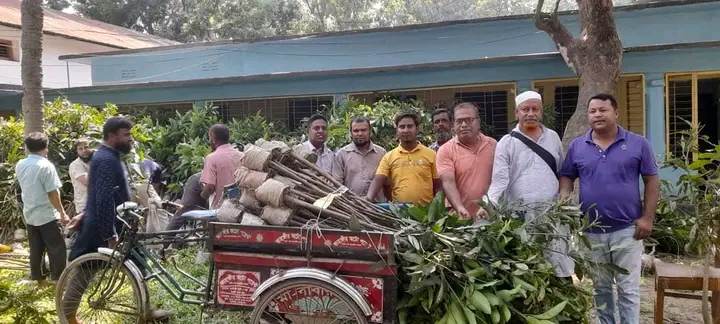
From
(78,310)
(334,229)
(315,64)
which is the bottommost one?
(78,310)

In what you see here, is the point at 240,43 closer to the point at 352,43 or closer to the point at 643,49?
the point at 352,43

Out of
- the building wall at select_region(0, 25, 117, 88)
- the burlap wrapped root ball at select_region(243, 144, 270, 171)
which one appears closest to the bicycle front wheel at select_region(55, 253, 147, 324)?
the burlap wrapped root ball at select_region(243, 144, 270, 171)

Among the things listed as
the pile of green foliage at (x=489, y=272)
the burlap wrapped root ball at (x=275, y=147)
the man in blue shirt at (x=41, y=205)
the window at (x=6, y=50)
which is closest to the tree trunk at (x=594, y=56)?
the pile of green foliage at (x=489, y=272)

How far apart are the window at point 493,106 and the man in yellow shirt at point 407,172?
6.45 metres

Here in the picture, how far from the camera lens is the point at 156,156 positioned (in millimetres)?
10875

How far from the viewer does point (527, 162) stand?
3.86 meters

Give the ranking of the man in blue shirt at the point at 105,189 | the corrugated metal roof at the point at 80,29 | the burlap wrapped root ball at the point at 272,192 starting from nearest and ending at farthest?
the burlap wrapped root ball at the point at 272,192
the man in blue shirt at the point at 105,189
the corrugated metal roof at the point at 80,29

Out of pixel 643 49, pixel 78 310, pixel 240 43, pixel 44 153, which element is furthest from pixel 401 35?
pixel 78 310

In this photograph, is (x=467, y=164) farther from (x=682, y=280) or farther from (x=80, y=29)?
(x=80, y=29)

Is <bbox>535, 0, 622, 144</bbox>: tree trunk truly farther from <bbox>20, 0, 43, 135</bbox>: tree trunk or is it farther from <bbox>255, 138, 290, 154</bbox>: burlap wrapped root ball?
<bbox>20, 0, 43, 135</bbox>: tree trunk

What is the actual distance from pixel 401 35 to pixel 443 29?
1.07m

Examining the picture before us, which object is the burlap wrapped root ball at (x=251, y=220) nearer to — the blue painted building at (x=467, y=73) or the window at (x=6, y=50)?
the blue painted building at (x=467, y=73)

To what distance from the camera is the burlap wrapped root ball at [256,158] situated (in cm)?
369

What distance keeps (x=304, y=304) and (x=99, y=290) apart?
5.92 feet
